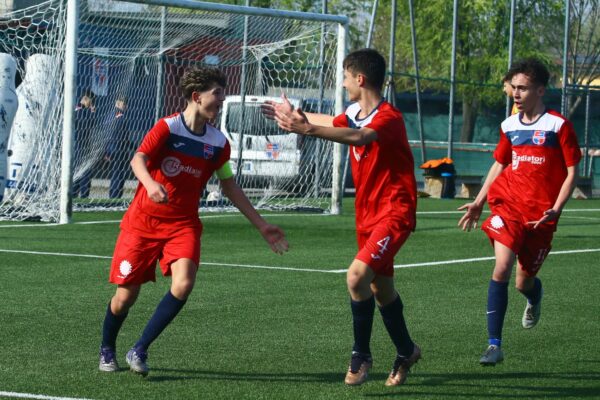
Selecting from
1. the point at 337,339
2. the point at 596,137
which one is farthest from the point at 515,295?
the point at 596,137

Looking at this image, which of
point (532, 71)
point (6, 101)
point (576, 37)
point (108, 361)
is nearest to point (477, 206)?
point (532, 71)

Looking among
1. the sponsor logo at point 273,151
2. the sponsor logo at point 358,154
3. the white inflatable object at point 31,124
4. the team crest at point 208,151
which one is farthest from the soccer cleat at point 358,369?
the sponsor logo at point 273,151

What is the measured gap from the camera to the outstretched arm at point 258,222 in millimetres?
6875

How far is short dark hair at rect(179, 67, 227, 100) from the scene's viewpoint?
6883mm

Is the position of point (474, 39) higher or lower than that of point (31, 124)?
higher

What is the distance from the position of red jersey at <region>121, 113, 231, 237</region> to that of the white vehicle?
14.3 meters

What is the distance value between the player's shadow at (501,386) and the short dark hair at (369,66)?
1.66 metres

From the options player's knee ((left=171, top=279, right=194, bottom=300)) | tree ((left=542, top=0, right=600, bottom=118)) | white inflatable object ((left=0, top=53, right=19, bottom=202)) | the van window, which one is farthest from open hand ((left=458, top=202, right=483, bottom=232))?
tree ((left=542, top=0, right=600, bottom=118))

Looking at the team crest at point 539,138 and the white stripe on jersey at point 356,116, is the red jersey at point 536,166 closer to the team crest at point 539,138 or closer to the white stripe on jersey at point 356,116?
the team crest at point 539,138

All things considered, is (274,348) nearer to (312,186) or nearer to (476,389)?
(476,389)

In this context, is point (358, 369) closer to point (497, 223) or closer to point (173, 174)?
point (173, 174)

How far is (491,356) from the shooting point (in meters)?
7.18

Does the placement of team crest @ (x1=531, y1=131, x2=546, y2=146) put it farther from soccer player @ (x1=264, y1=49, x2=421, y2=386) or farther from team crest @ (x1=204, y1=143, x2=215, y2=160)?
team crest @ (x1=204, y1=143, x2=215, y2=160)

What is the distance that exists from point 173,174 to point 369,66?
1.25m
